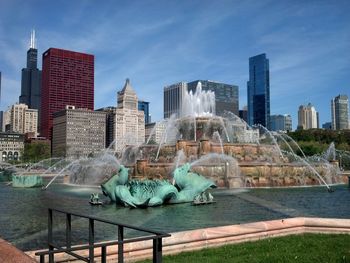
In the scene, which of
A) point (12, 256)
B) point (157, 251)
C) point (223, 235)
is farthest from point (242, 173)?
point (12, 256)

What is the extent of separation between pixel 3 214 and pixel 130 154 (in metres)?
22.6

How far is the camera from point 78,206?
791 inches

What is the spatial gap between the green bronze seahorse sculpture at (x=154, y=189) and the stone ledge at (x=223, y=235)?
8.83 m

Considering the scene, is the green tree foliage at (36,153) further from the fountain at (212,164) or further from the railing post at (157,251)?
the railing post at (157,251)

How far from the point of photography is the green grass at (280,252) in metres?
8.31

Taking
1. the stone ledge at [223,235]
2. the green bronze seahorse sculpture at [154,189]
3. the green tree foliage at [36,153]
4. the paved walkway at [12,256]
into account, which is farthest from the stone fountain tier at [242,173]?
the green tree foliage at [36,153]

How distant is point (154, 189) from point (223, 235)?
32.3 ft

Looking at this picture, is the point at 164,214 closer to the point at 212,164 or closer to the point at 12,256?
the point at 12,256

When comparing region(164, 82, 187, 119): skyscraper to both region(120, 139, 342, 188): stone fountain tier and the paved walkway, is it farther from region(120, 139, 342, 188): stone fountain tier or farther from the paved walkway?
the paved walkway

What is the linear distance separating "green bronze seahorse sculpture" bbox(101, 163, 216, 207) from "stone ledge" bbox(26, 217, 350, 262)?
348 inches

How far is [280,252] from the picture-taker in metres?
8.90

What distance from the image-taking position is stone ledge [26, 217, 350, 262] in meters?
8.76

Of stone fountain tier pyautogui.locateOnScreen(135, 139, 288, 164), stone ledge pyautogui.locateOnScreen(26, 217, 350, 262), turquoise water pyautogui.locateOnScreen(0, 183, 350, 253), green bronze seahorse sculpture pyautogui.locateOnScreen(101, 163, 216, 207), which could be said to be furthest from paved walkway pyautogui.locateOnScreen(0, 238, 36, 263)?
stone fountain tier pyautogui.locateOnScreen(135, 139, 288, 164)

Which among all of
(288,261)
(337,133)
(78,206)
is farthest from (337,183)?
(337,133)
